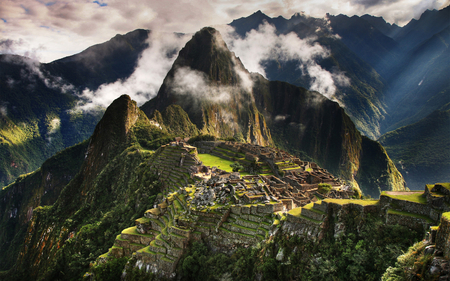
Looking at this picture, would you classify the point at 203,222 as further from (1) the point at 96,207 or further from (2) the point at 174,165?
(1) the point at 96,207

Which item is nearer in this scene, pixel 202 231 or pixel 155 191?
pixel 202 231

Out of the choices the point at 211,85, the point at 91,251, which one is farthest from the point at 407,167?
the point at 91,251

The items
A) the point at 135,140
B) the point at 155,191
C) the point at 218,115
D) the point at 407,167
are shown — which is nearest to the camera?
the point at 155,191

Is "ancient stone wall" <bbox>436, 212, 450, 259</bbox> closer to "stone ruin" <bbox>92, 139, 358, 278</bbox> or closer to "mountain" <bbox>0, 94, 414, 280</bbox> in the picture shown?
"mountain" <bbox>0, 94, 414, 280</bbox>

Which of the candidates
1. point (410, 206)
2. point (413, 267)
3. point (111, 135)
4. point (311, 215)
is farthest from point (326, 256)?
point (111, 135)

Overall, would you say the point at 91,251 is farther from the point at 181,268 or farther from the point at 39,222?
the point at 39,222

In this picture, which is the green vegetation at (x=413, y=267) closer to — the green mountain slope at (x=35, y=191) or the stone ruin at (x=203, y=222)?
the stone ruin at (x=203, y=222)

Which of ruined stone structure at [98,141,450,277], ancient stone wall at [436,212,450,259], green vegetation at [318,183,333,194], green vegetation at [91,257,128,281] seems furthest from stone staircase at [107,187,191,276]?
green vegetation at [318,183,333,194]

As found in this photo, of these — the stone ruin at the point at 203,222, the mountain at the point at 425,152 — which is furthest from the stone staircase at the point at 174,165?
the mountain at the point at 425,152
